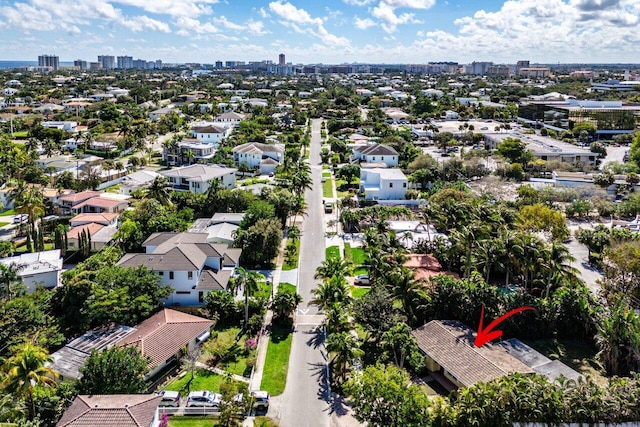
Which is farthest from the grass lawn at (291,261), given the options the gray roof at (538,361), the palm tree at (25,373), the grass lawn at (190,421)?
the palm tree at (25,373)

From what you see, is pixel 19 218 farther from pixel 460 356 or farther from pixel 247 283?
pixel 460 356

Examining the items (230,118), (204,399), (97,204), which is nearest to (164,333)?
(204,399)

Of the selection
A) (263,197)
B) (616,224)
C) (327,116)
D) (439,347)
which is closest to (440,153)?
(616,224)

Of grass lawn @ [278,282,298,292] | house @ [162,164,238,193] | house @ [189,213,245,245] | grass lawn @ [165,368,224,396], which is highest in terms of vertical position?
house @ [162,164,238,193]

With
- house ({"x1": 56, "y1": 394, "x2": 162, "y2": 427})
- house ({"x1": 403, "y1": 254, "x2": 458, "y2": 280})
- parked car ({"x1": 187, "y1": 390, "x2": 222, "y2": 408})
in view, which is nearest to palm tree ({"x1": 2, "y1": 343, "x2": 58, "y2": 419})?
house ({"x1": 56, "y1": 394, "x2": 162, "y2": 427})

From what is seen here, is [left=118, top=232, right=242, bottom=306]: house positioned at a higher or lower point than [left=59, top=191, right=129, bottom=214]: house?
lower

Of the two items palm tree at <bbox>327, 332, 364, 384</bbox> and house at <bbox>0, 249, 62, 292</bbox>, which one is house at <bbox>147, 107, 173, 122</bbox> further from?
palm tree at <bbox>327, 332, 364, 384</bbox>
